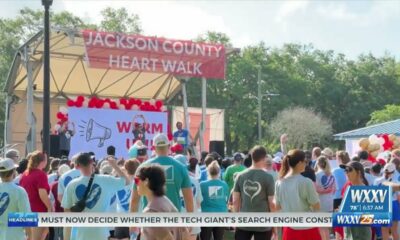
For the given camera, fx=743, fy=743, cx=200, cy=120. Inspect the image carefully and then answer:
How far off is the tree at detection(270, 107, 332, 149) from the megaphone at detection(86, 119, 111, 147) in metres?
48.8

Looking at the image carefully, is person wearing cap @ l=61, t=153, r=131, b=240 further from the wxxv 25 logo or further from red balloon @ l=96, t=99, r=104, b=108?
red balloon @ l=96, t=99, r=104, b=108

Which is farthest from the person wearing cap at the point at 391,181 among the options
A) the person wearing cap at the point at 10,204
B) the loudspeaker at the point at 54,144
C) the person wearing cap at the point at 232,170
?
the loudspeaker at the point at 54,144

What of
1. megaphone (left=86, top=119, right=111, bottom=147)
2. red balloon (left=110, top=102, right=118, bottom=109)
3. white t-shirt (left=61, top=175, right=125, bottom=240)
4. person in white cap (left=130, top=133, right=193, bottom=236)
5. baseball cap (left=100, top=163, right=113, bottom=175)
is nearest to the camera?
person in white cap (left=130, top=133, right=193, bottom=236)

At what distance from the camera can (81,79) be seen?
92.5 ft

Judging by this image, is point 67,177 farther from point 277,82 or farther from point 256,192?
point 277,82

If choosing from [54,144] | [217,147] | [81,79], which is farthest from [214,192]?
[81,79]

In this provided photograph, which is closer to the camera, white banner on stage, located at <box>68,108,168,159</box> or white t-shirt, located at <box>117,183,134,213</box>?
white t-shirt, located at <box>117,183,134,213</box>

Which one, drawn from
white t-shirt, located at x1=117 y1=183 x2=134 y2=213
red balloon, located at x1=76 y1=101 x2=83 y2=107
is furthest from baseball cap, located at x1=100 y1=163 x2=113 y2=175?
red balloon, located at x1=76 y1=101 x2=83 y2=107

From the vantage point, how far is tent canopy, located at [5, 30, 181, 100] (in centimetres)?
2503

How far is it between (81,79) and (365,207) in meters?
21.5

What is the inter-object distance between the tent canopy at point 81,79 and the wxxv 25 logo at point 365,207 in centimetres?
1668

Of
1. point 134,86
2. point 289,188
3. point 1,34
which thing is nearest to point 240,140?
point 1,34

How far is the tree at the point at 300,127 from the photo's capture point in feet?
238

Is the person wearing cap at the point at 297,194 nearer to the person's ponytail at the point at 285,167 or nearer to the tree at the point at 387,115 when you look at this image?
the person's ponytail at the point at 285,167
